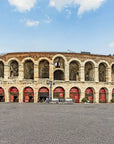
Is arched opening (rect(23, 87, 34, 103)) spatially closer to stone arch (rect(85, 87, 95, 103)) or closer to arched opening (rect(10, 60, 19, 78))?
arched opening (rect(10, 60, 19, 78))

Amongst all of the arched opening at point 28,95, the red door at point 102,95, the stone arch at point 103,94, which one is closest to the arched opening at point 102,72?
the stone arch at point 103,94

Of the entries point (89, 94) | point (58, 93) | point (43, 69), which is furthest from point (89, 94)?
point (43, 69)

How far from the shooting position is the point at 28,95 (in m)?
36.6

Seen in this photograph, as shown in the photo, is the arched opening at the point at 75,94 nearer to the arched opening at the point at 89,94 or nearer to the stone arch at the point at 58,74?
the arched opening at the point at 89,94

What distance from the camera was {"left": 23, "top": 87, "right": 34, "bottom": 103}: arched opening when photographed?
36.4 m

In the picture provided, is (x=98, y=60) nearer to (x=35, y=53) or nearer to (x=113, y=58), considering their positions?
(x=113, y=58)

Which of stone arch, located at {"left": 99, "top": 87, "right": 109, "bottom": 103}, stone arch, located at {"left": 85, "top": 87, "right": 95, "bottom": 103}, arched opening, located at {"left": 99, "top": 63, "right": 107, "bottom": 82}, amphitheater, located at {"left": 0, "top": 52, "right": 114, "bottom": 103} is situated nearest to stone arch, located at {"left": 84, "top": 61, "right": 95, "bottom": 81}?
amphitheater, located at {"left": 0, "top": 52, "right": 114, "bottom": 103}

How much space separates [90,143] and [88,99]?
102 feet

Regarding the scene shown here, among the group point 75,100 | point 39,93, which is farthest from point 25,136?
point 75,100

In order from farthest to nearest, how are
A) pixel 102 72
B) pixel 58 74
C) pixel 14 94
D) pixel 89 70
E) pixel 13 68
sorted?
pixel 102 72, pixel 58 74, pixel 89 70, pixel 13 68, pixel 14 94

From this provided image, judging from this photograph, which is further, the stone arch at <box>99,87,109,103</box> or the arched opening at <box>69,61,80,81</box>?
the arched opening at <box>69,61,80,81</box>

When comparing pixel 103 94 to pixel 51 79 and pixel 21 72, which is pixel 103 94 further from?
pixel 21 72

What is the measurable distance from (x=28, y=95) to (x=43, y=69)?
731cm

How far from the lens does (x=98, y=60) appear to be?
3884 cm
